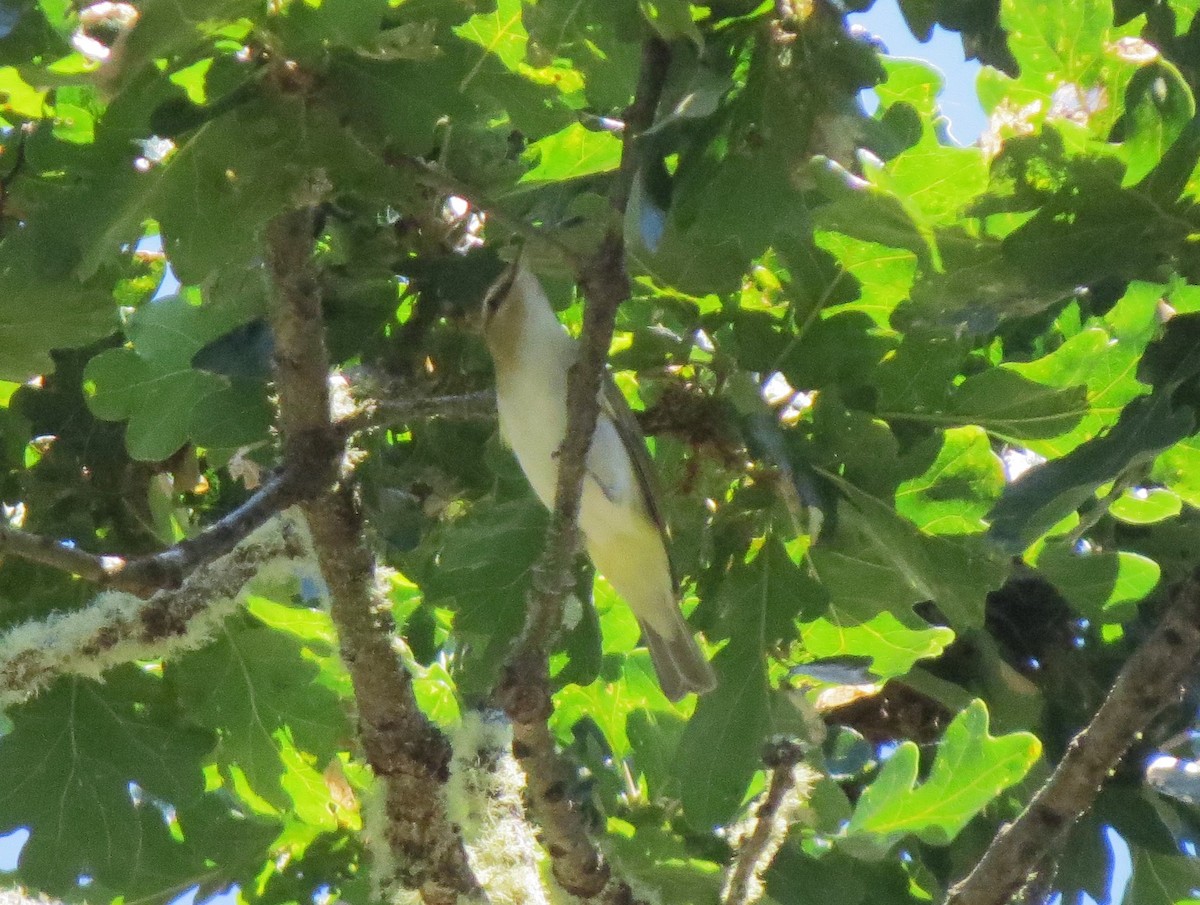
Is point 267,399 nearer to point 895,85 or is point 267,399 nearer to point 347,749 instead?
point 347,749

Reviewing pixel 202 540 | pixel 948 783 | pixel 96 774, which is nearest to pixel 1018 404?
pixel 948 783

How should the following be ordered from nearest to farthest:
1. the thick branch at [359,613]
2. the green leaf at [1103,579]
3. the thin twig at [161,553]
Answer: the thin twig at [161,553] → the thick branch at [359,613] → the green leaf at [1103,579]

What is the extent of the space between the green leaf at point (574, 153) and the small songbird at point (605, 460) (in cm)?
30

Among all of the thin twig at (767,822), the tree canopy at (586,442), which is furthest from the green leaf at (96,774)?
the thin twig at (767,822)

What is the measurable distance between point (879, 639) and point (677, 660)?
58 centimetres

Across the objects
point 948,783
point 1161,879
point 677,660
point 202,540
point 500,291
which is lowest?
point 1161,879

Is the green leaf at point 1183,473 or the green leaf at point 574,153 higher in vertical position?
the green leaf at point 574,153

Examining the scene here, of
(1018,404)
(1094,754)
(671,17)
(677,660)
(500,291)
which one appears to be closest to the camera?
(671,17)

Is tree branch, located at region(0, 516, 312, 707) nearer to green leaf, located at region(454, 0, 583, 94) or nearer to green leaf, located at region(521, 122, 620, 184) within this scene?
green leaf, located at region(521, 122, 620, 184)

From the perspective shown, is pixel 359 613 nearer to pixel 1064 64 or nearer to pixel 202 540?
pixel 202 540

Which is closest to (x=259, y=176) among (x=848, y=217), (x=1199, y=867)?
(x=848, y=217)

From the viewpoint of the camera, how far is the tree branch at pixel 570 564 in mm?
1777

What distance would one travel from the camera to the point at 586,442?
6.31ft

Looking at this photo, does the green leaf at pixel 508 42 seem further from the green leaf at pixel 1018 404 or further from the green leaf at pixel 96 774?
the green leaf at pixel 96 774
